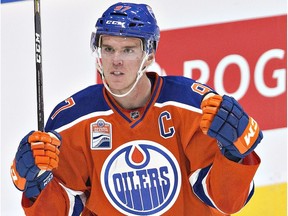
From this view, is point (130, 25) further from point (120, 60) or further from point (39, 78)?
point (39, 78)

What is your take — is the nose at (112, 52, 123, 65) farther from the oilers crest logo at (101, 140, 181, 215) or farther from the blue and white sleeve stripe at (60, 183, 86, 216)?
the blue and white sleeve stripe at (60, 183, 86, 216)

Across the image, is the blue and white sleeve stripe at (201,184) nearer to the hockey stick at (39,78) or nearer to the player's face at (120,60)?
the player's face at (120,60)

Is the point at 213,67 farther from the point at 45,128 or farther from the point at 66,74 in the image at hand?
the point at 45,128

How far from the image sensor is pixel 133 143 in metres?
3.22

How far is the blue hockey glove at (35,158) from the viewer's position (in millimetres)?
2980

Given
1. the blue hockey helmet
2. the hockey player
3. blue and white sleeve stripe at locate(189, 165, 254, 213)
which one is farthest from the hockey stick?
blue and white sleeve stripe at locate(189, 165, 254, 213)

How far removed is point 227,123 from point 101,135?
46cm

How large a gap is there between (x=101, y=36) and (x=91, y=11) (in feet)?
3.19

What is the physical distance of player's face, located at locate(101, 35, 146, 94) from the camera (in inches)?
123

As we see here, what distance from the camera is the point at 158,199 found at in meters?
3.23

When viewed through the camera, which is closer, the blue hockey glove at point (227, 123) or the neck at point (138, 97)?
the blue hockey glove at point (227, 123)

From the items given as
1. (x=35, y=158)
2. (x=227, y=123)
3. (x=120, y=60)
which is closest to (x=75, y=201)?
(x=35, y=158)

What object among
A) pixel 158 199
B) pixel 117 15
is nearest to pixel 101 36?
pixel 117 15

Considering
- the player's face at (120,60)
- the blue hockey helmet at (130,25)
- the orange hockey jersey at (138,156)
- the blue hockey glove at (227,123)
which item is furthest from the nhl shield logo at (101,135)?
the blue hockey glove at (227,123)
